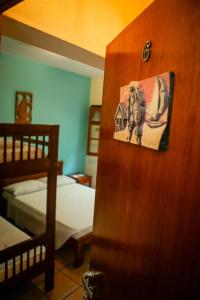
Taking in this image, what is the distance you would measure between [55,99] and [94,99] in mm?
931

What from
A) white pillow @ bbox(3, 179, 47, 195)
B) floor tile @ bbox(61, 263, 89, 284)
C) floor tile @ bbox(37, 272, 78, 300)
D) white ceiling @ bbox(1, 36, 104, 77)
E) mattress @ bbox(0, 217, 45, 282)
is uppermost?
white ceiling @ bbox(1, 36, 104, 77)

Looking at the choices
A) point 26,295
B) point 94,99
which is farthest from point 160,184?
point 94,99

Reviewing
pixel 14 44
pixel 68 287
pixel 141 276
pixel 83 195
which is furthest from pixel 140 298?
pixel 14 44

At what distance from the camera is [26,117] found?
11.5ft

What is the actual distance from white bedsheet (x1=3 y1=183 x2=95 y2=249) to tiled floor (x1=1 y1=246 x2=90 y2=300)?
26 cm

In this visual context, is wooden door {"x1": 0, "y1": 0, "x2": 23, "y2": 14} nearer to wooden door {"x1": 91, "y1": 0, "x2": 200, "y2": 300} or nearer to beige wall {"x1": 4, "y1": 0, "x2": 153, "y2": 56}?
beige wall {"x1": 4, "y1": 0, "x2": 153, "y2": 56}

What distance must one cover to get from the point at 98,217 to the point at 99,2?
1416 millimetres

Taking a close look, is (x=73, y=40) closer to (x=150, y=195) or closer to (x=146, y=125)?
(x=146, y=125)

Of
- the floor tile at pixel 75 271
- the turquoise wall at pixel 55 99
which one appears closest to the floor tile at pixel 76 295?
the floor tile at pixel 75 271

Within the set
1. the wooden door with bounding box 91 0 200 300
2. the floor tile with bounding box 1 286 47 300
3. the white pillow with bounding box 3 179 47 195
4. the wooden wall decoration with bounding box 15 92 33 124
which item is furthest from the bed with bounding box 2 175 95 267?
the wooden door with bounding box 91 0 200 300

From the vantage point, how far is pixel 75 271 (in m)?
2.35

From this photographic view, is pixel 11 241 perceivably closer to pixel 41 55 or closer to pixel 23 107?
pixel 23 107

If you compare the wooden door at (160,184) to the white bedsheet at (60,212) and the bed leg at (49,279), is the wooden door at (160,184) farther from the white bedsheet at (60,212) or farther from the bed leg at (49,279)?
the white bedsheet at (60,212)

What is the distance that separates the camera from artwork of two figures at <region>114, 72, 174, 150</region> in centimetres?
49
